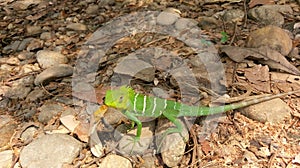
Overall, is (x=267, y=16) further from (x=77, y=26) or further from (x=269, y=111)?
(x=77, y=26)

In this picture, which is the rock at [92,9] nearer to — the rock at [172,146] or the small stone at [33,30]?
the small stone at [33,30]

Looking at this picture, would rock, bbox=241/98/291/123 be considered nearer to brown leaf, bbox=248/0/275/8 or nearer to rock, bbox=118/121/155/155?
rock, bbox=118/121/155/155

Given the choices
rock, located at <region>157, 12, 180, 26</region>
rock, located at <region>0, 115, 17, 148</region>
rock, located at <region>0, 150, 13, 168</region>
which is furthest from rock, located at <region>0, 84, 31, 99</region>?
rock, located at <region>157, 12, 180, 26</region>

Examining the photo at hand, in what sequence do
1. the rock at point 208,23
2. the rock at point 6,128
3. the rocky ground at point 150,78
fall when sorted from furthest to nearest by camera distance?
the rock at point 208,23 < the rock at point 6,128 < the rocky ground at point 150,78

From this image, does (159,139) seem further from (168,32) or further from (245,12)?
(245,12)

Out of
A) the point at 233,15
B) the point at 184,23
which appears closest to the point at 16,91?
the point at 184,23

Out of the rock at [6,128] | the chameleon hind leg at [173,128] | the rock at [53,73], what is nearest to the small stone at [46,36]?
the rock at [53,73]

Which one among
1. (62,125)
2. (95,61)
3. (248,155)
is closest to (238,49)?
(248,155)
